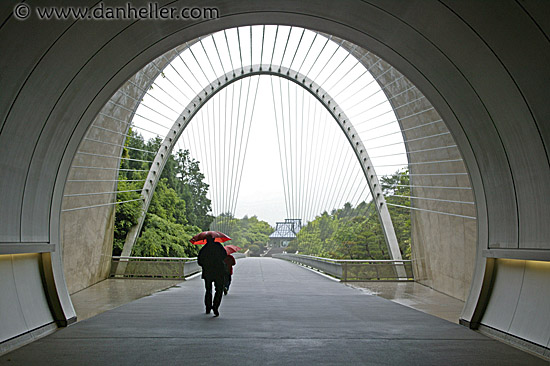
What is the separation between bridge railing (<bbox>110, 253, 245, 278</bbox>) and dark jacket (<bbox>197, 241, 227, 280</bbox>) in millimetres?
10190

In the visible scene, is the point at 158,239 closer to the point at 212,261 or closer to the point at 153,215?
the point at 153,215

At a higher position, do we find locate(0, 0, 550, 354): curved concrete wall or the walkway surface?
locate(0, 0, 550, 354): curved concrete wall

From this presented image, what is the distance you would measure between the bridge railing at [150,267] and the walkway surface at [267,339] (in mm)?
9002

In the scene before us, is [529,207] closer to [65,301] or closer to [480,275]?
[480,275]

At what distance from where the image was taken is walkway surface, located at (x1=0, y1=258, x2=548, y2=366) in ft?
19.2

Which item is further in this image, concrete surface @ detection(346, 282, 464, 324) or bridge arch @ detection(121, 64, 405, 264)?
bridge arch @ detection(121, 64, 405, 264)

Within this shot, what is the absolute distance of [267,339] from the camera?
7078 millimetres

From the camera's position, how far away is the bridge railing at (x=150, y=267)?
20109 mm

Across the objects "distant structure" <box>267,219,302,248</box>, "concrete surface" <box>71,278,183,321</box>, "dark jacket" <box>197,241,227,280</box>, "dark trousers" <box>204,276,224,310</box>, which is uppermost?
"distant structure" <box>267,219,302,248</box>

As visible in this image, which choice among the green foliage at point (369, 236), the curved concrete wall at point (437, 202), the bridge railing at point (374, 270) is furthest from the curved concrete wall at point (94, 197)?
the green foliage at point (369, 236)

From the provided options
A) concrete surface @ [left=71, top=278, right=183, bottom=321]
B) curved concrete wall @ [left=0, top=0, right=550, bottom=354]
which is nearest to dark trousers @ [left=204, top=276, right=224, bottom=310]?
concrete surface @ [left=71, top=278, right=183, bottom=321]

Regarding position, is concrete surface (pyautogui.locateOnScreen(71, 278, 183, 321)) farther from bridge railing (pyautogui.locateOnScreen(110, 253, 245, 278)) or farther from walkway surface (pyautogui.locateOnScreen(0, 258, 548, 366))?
bridge railing (pyautogui.locateOnScreen(110, 253, 245, 278))

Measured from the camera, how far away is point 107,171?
19109mm

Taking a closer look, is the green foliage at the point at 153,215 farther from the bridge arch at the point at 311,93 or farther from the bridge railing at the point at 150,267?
the bridge railing at the point at 150,267
